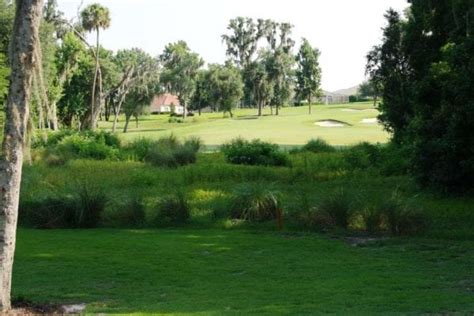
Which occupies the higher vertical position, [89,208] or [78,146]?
[78,146]

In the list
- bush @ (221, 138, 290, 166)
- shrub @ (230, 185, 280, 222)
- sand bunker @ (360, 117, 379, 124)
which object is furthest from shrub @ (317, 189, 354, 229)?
sand bunker @ (360, 117, 379, 124)

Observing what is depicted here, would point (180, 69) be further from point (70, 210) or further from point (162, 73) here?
point (70, 210)

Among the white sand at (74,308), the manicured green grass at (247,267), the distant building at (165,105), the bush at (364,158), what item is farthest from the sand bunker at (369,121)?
the distant building at (165,105)

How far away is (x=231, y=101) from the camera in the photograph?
94.4 m

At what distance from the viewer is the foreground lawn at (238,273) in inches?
287

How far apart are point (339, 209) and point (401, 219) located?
1321 mm

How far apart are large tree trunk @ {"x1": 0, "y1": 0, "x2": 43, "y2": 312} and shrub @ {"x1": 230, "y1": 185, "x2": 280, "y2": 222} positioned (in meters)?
8.19

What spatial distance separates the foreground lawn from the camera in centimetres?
728

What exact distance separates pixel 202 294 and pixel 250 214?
266 inches

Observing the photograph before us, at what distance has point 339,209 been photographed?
13539 millimetres

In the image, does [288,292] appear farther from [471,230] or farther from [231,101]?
[231,101]

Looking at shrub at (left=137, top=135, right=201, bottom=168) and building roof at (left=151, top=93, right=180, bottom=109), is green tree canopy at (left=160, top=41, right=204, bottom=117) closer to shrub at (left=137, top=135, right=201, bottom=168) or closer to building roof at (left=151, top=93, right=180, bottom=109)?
building roof at (left=151, top=93, right=180, bottom=109)

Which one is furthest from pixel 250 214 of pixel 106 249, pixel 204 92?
pixel 204 92

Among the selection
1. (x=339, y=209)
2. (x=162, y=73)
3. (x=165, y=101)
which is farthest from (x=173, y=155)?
(x=165, y=101)
